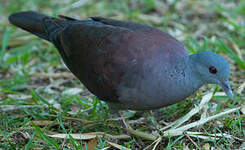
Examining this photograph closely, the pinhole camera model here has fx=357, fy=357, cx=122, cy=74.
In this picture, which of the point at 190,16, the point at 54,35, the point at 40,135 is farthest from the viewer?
the point at 190,16

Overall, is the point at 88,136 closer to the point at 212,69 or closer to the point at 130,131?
the point at 130,131

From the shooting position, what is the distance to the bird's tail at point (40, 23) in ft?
12.1

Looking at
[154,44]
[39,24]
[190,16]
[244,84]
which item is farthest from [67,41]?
[190,16]

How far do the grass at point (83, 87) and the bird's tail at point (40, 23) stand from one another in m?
0.63

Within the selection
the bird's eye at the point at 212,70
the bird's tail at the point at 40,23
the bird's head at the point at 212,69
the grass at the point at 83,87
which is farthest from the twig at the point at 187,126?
the bird's tail at the point at 40,23

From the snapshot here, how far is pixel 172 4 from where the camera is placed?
19.2 feet

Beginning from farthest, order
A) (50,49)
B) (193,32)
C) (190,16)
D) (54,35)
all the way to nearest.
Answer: (190,16)
(193,32)
(50,49)
(54,35)

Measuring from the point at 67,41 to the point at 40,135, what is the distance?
1006mm

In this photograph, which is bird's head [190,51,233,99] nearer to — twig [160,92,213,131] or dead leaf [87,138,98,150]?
twig [160,92,213,131]

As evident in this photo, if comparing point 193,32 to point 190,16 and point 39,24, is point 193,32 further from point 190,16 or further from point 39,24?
point 39,24

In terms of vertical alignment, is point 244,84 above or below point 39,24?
below

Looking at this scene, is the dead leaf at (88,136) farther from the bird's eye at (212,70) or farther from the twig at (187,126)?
the bird's eye at (212,70)

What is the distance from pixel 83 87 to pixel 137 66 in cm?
141

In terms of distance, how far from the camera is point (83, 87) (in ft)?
13.7
